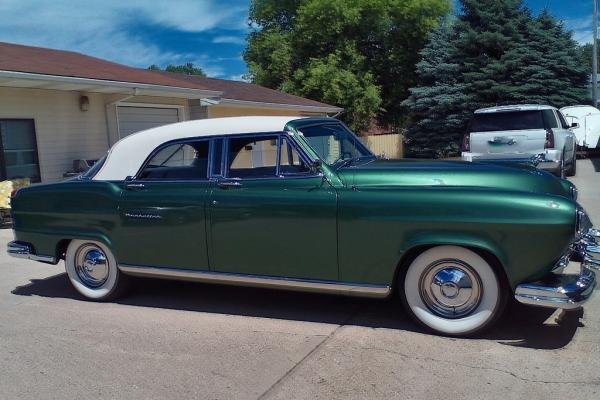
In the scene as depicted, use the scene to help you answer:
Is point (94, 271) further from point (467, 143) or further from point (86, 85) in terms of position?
point (467, 143)

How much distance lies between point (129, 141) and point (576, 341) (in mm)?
4327

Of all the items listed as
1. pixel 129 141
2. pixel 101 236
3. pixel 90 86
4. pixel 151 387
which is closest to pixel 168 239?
pixel 101 236

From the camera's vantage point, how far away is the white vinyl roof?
5.04 m

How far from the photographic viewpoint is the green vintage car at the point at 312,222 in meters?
4.01

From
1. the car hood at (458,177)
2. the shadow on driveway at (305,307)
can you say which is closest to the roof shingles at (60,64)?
the shadow on driveway at (305,307)

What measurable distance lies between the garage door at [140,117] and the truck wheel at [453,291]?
35.7 feet

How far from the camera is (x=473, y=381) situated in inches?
142

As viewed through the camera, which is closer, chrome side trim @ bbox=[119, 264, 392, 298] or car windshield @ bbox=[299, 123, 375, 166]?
chrome side trim @ bbox=[119, 264, 392, 298]

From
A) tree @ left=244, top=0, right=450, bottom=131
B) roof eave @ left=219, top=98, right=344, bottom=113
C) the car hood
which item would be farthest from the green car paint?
tree @ left=244, top=0, right=450, bottom=131

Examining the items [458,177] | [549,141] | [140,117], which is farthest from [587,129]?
[458,177]

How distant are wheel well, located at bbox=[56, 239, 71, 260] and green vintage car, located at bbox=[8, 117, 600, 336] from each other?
0.01 m

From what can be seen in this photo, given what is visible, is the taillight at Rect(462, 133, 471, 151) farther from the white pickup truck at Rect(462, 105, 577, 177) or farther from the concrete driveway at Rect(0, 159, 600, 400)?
the concrete driveway at Rect(0, 159, 600, 400)

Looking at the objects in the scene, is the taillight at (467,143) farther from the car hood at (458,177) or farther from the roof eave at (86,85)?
the car hood at (458,177)

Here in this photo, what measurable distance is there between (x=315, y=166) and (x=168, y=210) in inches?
57.2
